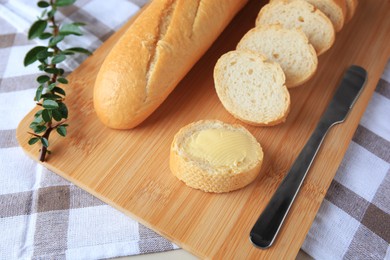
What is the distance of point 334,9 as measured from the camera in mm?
2236

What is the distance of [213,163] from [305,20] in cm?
97

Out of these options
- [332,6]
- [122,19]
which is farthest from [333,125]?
[122,19]

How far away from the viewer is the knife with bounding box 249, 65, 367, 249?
1.63 m

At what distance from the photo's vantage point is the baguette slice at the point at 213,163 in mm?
1654

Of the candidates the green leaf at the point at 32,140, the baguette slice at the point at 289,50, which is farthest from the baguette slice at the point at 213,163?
the green leaf at the point at 32,140

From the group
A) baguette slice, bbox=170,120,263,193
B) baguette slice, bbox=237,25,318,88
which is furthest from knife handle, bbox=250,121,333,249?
baguette slice, bbox=237,25,318,88

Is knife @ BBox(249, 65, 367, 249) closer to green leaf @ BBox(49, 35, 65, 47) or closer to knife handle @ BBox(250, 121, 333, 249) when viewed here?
knife handle @ BBox(250, 121, 333, 249)

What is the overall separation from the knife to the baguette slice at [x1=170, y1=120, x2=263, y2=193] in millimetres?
141

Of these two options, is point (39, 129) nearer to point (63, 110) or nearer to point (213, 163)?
point (63, 110)

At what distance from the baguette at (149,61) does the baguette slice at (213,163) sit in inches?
9.7

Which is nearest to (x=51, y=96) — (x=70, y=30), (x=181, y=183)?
(x=70, y=30)

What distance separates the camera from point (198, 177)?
167cm

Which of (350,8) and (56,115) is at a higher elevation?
(350,8)

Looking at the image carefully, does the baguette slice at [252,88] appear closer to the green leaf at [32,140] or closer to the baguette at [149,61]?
the baguette at [149,61]
